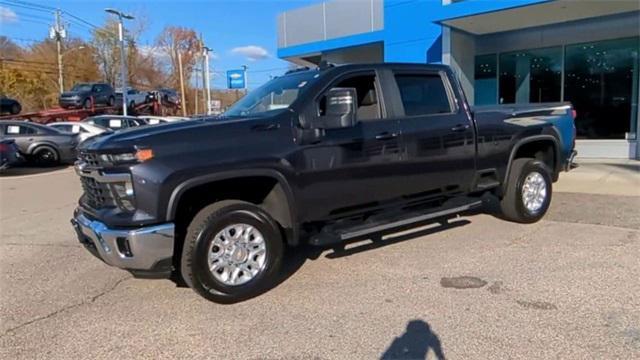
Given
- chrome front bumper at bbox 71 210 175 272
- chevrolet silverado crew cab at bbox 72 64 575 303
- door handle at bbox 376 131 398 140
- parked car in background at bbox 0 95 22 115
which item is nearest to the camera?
chrome front bumper at bbox 71 210 175 272

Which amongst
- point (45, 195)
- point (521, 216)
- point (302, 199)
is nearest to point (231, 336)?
point (302, 199)

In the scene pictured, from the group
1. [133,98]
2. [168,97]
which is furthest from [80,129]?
[168,97]

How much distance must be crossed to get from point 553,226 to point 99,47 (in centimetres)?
6074

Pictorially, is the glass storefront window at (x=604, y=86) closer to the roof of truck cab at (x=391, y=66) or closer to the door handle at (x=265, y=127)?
the roof of truck cab at (x=391, y=66)

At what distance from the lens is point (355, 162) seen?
4.96m

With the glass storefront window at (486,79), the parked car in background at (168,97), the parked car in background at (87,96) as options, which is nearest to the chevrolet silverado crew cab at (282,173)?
the glass storefront window at (486,79)

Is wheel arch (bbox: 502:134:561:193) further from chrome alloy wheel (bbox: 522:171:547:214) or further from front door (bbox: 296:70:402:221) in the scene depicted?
front door (bbox: 296:70:402:221)

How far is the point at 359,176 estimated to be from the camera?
500 centimetres

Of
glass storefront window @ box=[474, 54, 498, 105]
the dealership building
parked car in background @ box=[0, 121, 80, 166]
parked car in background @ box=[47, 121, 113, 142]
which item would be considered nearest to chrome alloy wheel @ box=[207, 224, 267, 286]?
the dealership building

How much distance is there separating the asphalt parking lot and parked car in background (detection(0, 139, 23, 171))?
359 inches

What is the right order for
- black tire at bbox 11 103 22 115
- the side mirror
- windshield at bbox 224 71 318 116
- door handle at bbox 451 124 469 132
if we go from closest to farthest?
the side mirror → windshield at bbox 224 71 318 116 → door handle at bbox 451 124 469 132 → black tire at bbox 11 103 22 115

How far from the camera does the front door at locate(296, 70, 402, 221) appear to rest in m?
4.72

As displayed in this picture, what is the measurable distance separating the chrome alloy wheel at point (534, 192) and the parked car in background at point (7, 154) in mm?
13561

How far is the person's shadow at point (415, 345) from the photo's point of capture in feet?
11.2
